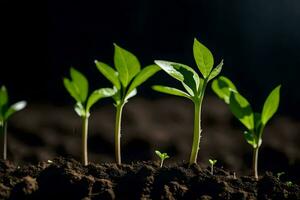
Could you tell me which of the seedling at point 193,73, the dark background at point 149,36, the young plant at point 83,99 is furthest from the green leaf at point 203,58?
the dark background at point 149,36

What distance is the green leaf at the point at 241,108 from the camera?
108cm

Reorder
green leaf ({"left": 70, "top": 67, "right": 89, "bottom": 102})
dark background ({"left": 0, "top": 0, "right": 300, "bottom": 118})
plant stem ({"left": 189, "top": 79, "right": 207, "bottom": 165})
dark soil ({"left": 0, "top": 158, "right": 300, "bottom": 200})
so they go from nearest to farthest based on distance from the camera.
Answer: dark soil ({"left": 0, "top": 158, "right": 300, "bottom": 200}) < plant stem ({"left": 189, "top": 79, "right": 207, "bottom": 165}) < green leaf ({"left": 70, "top": 67, "right": 89, "bottom": 102}) < dark background ({"left": 0, "top": 0, "right": 300, "bottom": 118})

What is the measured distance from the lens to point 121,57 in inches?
42.0

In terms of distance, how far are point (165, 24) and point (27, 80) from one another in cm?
64

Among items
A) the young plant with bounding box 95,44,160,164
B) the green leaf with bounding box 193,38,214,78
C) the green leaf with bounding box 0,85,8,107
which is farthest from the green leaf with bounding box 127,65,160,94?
the green leaf with bounding box 0,85,8,107

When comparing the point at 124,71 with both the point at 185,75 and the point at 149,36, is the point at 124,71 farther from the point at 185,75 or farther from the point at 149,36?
the point at 149,36

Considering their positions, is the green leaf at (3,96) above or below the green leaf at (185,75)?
below

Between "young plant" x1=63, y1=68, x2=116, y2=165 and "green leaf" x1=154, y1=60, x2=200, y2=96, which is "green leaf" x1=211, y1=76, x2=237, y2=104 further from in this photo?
"young plant" x1=63, y1=68, x2=116, y2=165

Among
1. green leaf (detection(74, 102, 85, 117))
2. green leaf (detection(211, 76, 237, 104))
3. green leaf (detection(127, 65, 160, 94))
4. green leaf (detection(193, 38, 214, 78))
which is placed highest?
green leaf (detection(193, 38, 214, 78))

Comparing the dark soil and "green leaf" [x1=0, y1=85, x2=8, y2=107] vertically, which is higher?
"green leaf" [x1=0, y1=85, x2=8, y2=107]

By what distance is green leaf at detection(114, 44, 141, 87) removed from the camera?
1064 millimetres

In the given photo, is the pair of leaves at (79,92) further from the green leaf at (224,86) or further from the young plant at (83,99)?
the green leaf at (224,86)

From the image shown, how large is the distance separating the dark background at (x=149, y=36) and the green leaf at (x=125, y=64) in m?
0.94

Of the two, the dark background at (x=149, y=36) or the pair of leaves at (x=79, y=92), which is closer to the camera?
the pair of leaves at (x=79, y=92)
